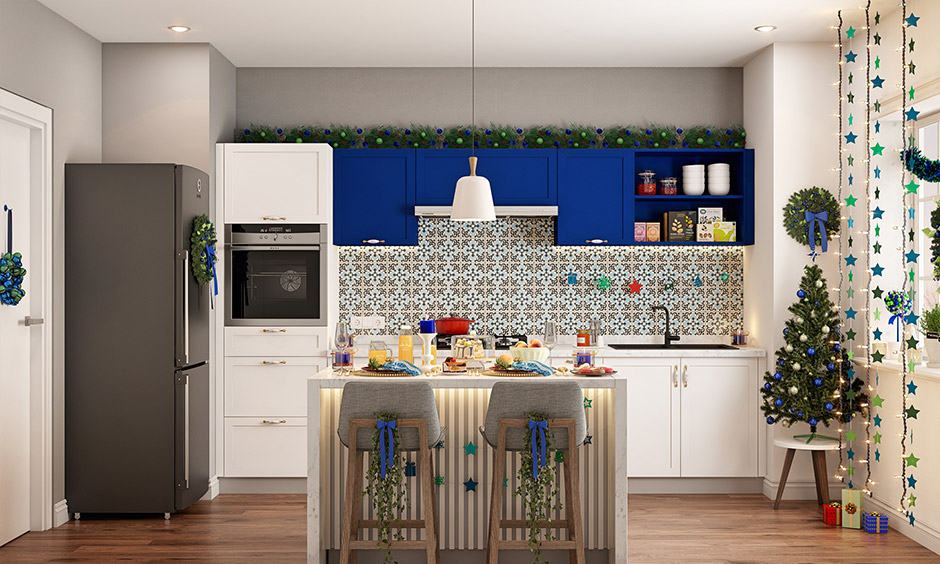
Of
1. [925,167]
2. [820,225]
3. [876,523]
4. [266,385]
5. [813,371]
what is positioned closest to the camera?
[925,167]

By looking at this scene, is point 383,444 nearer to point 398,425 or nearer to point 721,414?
point 398,425

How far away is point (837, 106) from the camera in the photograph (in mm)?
5066

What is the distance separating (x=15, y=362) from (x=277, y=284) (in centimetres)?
156

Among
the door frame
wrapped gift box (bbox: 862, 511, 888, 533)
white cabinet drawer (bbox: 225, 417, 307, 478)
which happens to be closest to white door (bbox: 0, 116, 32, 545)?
the door frame

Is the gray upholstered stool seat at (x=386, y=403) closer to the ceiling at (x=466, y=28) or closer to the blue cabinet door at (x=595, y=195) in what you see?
the ceiling at (x=466, y=28)

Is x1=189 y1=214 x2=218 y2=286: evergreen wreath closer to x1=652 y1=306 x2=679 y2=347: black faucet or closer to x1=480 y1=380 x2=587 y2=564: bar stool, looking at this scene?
x1=480 y1=380 x2=587 y2=564: bar stool

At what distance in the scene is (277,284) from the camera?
5.25m

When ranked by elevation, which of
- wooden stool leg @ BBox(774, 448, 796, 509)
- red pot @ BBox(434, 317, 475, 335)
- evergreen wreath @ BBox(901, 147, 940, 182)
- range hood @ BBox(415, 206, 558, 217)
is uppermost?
evergreen wreath @ BBox(901, 147, 940, 182)

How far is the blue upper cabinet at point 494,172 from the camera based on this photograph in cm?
550

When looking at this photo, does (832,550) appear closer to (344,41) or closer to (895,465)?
(895,465)

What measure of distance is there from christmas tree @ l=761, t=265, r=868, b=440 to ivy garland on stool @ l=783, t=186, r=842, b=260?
25 centimetres

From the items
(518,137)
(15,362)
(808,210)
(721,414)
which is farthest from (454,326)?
(15,362)

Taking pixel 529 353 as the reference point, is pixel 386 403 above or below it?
below

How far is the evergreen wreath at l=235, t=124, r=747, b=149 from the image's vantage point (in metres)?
5.62
